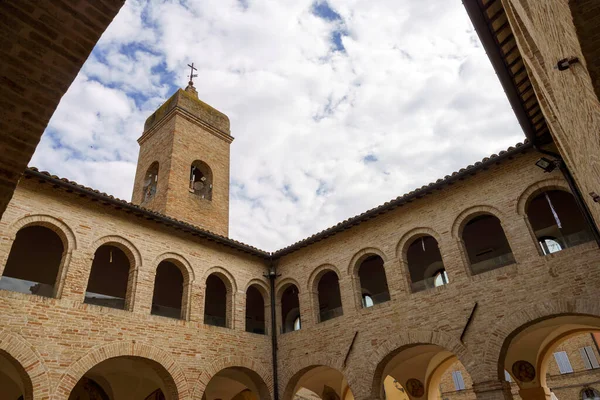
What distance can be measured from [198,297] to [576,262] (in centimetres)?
866

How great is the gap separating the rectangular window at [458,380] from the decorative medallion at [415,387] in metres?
9.52

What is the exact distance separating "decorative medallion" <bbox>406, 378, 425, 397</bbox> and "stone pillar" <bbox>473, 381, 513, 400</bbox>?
14.8ft

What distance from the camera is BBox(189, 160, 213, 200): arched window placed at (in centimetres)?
1691

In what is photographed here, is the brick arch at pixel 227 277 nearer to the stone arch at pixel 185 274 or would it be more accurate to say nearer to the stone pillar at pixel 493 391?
the stone arch at pixel 185 274

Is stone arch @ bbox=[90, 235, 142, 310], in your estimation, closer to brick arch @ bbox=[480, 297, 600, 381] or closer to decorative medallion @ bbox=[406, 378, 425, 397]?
brick arch @ bbox=[480, 297, 600, 381]

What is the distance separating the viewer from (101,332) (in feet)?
29.5

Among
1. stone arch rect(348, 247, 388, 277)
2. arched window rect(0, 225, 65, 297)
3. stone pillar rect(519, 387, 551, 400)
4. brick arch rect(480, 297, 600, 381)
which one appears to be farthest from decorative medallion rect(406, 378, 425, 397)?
arched window rect(0, 225, 65, 297)

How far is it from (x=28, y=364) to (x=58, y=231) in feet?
9.09

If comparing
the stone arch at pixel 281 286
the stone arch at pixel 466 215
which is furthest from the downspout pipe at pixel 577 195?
the stone arch at pixel 281 286

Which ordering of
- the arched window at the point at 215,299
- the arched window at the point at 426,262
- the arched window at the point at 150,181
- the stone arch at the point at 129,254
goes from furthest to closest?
the arched window at the point at 150,181, the arched window at the point at 215,299, the arched window at the point at 426,262, the stone arch at the point at 129,254

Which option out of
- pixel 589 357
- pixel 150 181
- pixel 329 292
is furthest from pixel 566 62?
pixel 589 357

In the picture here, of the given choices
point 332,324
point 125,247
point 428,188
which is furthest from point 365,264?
point 125,247

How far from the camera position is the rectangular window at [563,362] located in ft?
65.9

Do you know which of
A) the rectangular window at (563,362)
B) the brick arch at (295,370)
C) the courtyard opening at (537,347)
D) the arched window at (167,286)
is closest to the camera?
the courtyard opening at (537,347)
